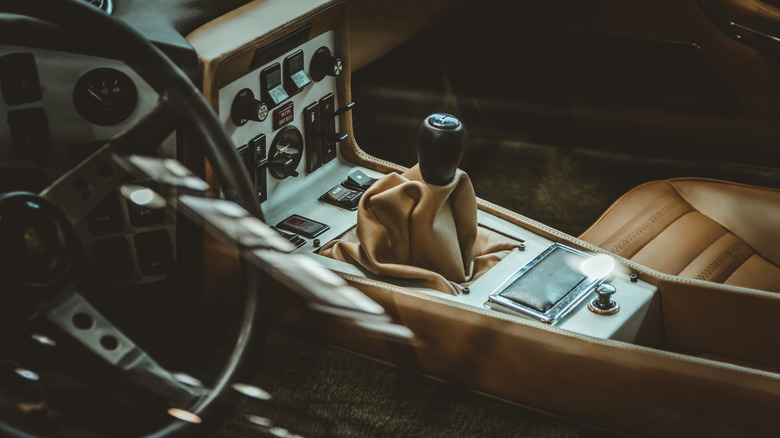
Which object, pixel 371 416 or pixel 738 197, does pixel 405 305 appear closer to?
pixel 371 416

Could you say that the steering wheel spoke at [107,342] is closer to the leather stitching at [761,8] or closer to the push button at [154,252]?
the push button at [154,252]

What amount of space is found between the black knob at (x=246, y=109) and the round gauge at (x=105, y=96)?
19 cm

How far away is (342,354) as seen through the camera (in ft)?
4.32

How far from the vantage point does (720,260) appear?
4.84ft

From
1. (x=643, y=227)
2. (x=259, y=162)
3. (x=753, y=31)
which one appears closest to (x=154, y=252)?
(x=259, y=162)

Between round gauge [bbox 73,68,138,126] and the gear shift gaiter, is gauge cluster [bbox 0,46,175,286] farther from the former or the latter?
the gear shift gaiter

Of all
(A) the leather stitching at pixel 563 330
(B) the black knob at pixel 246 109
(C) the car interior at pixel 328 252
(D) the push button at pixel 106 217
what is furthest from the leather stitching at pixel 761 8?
(D) the push button at pixel 106 217

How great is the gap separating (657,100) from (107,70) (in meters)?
1.29

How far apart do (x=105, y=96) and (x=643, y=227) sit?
3.41 ft

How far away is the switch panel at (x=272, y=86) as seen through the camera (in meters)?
1.36

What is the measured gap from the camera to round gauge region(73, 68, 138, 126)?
1118 mm

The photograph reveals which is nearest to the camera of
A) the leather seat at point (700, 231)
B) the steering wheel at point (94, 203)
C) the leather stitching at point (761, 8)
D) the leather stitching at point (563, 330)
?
the steering wheel at point (94, 203)

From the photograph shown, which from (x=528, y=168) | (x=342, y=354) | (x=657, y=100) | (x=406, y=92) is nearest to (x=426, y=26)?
(x=406, y=92)

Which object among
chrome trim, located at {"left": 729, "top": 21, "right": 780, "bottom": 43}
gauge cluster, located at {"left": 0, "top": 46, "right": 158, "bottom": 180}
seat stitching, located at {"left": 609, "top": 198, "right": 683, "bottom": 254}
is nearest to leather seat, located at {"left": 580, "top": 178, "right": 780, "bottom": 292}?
seat stitching, located at {"left": 609, "top": 198, "right": 683, "bottom": 254}
